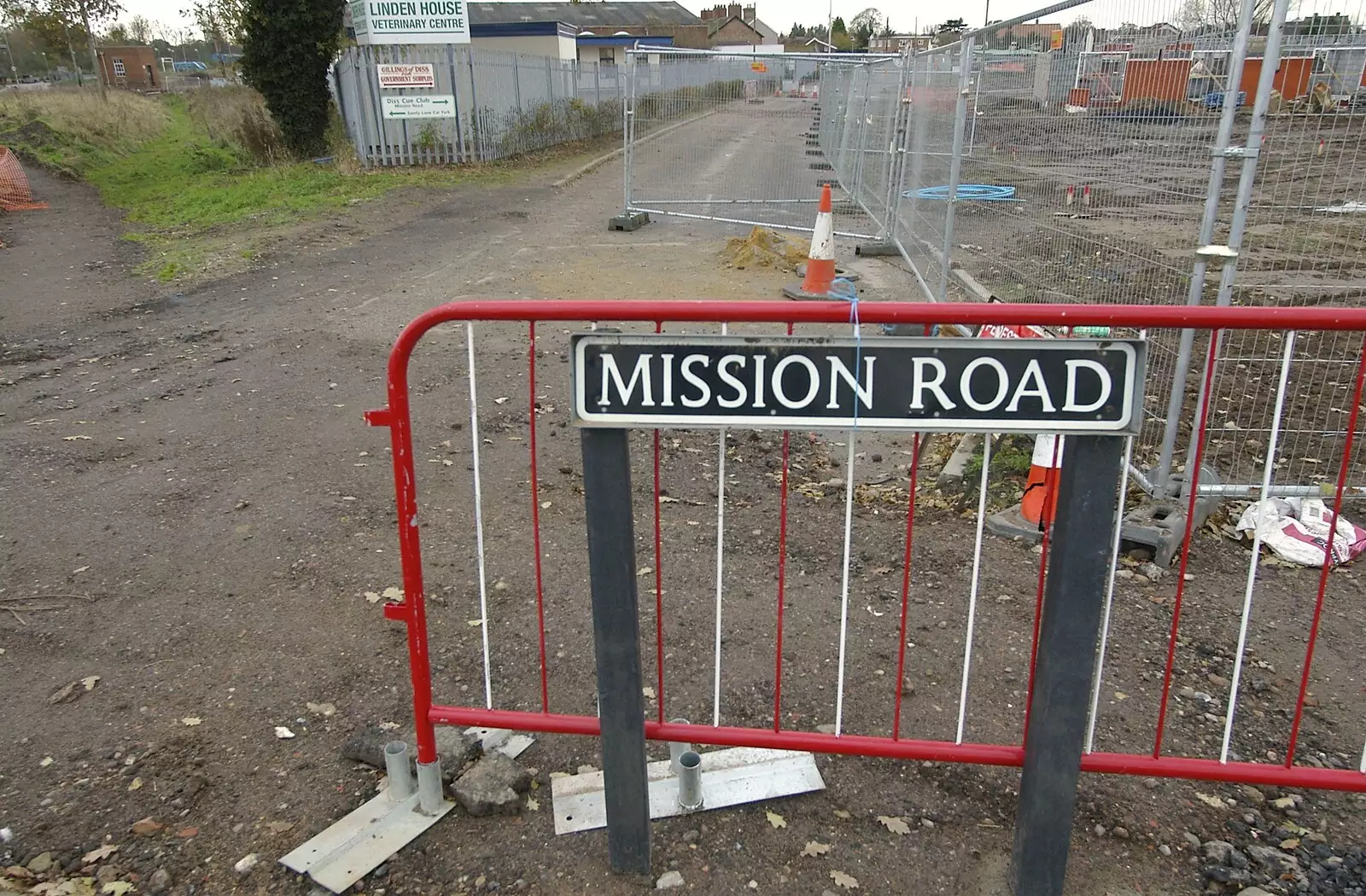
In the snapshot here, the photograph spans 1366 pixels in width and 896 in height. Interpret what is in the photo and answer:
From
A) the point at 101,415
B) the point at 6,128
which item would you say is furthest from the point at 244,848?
the point at 6,128

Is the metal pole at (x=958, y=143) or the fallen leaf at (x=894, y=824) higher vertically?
the metal pole at (x=958, y=143)

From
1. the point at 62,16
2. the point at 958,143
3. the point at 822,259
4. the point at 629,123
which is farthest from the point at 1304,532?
the point at 62,16

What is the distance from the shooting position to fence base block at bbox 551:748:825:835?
2.81 meters

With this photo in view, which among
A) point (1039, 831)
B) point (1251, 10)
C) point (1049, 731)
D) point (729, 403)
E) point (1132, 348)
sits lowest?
point (1039, 831)

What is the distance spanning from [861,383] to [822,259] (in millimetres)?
6946

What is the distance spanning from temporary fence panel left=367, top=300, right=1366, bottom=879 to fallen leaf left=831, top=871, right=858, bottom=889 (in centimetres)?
38

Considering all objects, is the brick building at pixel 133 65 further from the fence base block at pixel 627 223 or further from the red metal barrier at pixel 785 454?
the red metal barrier at pixel 785 454

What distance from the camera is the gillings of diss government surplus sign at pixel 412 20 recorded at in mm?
17844

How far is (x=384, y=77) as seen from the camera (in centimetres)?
1792

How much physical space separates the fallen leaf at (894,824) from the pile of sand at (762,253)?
8298 millimetres

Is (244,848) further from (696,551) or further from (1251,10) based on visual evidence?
(1251,10)

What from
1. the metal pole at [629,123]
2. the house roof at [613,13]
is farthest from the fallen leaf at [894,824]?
the house roof at [613,13]

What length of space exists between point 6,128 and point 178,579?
28987 millimetres

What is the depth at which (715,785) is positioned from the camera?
2922mm
